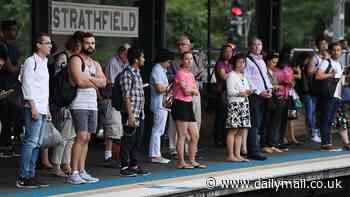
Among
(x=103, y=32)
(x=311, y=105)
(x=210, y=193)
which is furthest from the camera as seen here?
(x=311, y=105)

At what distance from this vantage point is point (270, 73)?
1320 centimetres

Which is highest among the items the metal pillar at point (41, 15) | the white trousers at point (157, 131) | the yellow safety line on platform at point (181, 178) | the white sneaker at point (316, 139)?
the metal pillar at point (41, 15)

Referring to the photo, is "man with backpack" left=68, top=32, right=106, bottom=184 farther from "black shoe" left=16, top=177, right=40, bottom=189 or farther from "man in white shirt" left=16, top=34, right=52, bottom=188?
"black shoe" left=16, top=177, right=40, bottom=189

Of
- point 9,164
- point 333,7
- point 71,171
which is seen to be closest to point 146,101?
point 9,164

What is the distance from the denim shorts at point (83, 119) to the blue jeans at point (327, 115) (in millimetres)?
4967

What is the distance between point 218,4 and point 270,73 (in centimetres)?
291

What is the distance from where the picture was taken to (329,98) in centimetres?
1355

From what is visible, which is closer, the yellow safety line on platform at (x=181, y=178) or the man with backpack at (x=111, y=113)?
the yellow safety line on platform at (x=181, y=178)

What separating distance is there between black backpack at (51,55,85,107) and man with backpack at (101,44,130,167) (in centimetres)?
173

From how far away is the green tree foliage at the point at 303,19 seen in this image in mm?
24834

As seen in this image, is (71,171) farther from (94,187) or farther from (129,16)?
(129,16)

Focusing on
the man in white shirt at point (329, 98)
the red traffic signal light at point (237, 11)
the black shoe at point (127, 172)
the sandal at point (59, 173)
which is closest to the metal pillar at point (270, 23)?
the man in white shirt at point (329, 98)

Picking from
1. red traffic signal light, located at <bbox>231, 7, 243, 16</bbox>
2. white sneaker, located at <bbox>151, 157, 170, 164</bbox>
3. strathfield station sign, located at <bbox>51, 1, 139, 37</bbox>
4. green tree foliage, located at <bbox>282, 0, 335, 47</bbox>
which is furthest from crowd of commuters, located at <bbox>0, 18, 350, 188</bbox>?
green tree foliage, located at <bbox>282, 0, 335, 47</bbox>

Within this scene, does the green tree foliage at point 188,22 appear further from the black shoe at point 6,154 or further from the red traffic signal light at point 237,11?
the black shoe at point 6,154
